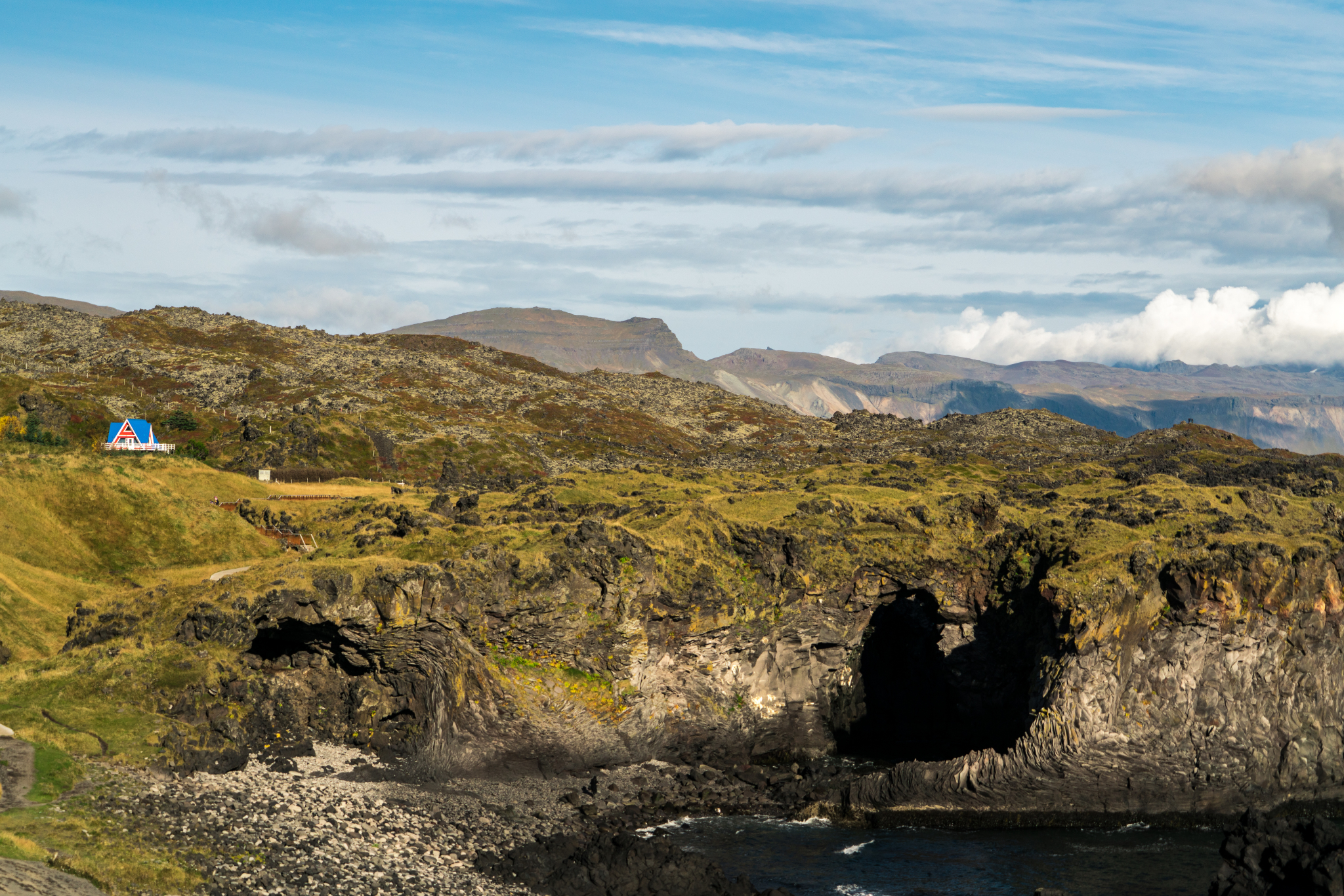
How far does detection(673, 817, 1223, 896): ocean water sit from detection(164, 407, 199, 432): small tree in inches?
4998

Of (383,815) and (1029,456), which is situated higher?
(1029,456)

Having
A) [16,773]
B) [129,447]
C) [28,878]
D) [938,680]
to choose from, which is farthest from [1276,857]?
[129,447]

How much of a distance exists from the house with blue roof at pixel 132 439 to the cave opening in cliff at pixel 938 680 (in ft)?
272

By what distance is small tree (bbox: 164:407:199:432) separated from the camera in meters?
158

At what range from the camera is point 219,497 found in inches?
3846

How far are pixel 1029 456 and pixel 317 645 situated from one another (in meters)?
142

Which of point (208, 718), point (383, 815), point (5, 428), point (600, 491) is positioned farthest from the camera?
point (5, 428)

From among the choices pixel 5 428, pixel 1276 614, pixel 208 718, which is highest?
pixel 5 428

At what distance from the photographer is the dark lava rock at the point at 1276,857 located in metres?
43.6

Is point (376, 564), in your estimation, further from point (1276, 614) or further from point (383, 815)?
point (1276, 614)

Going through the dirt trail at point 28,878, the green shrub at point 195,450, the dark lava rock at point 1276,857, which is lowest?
the dark lava rock at point 1276,857

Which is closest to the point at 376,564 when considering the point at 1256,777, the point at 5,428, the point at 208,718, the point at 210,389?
the point at 208,718

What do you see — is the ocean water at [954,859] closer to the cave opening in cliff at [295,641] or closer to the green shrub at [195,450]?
the cave opening in cliff at [295,641]

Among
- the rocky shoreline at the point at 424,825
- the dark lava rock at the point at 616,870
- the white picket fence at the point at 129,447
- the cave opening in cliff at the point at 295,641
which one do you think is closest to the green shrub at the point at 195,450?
the white picket fence at the point at 129,447
